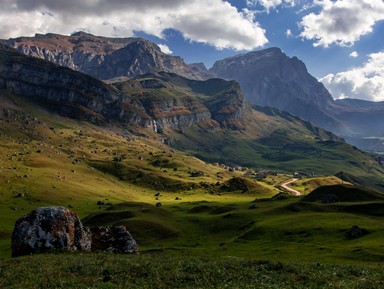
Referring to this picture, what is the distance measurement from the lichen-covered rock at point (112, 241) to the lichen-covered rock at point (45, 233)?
3476 millimetres

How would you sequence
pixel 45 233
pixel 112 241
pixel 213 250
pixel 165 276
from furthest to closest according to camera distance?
pixel 213 250
pixel 112 241
pixel 45 233
pixel 165 276

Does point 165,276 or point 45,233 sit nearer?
point 165,276

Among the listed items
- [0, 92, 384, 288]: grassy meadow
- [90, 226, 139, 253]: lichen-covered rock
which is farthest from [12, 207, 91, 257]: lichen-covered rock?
[0, 92, 384, 288]: grassy meadow

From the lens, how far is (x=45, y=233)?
145 ft

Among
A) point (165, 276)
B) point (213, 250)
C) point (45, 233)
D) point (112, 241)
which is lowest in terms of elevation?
point (213, 250)

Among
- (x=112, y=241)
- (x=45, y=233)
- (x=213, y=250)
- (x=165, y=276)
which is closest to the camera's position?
(x=165, y=276)

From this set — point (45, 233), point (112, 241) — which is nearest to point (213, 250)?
point (112, 241)

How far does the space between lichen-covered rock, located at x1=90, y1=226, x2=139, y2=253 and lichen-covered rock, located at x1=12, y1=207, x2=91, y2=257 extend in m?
3.48

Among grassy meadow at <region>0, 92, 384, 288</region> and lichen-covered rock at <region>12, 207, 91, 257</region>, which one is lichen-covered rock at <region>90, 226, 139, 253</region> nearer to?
lichen-covered rock at <region>12, 207, 91, 257</region>

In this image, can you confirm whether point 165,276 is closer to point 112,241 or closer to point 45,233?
point 45,233

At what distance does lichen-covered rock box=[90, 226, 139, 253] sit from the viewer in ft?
161

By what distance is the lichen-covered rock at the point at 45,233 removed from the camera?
43.7m

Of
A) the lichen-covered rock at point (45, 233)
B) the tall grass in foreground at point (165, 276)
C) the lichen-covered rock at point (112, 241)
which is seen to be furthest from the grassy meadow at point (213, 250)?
the lichen-covered rock at point (112, 241)

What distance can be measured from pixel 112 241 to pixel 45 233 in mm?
9320
